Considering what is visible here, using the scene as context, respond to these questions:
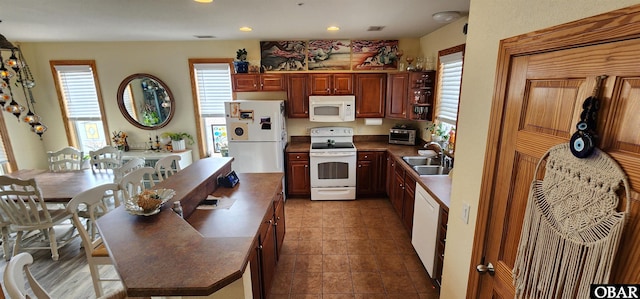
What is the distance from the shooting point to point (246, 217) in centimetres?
194

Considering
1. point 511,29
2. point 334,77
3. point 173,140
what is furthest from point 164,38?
point 511,29

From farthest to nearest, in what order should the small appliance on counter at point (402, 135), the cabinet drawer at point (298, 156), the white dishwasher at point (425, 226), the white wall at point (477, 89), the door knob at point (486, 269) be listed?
the small appliance on counter at point (402, 135), the cabinet drawer at point (298, 156), the white dishwasher at point (425, 226), the door knob at point (486, 269), the white wall at point (477, 89)

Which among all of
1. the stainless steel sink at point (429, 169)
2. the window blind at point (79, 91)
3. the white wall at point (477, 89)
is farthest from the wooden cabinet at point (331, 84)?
the window blind at point (79, 91)

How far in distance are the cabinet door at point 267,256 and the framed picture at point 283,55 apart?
9.42 feet

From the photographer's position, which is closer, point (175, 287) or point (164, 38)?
point (175, 287)

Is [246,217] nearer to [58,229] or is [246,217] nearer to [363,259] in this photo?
[363,259]

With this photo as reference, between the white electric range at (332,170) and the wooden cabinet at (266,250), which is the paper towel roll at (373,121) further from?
the wooden cabinet at (266,250)

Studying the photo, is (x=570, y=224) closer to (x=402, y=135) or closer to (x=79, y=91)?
(x=402, y=135)

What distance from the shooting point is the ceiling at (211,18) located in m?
2.39

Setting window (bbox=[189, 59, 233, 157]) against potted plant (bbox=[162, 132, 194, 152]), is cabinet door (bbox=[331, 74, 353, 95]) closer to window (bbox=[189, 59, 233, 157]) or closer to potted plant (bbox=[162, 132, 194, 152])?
window (bbox=[189, 59, 233, 157])

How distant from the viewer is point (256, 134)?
4000 mm

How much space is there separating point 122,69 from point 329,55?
11.4 ft

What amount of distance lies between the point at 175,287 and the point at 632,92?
168 cm

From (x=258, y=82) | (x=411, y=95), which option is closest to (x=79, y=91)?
(x=258, y=82)
